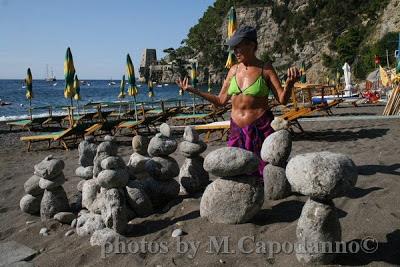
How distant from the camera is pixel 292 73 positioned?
3.41 metres

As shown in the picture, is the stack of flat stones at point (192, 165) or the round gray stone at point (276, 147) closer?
the round gray stone at point (276, 147)

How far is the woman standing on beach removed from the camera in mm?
3893

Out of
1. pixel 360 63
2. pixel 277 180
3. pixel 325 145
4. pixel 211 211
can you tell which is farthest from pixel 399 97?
pixel 360 63

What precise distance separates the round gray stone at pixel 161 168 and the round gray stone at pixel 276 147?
1.13m

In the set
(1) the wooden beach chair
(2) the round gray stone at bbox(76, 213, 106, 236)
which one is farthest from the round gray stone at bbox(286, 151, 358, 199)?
(1) the wooden beach chair

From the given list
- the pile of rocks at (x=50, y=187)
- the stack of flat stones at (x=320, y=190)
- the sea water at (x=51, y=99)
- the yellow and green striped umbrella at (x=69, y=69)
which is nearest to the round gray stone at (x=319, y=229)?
the stack of flat stones at (x=320, y=190)

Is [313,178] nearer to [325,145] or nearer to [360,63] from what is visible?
[325,145]

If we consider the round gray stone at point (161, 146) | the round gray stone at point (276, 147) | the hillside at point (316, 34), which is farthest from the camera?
the hillside at point (316, 34)

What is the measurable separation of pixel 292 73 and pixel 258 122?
0.83 meters

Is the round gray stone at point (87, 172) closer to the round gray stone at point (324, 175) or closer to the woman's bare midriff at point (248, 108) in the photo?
the woman's bare midriff at point (248, 108)

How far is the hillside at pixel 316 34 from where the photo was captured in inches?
1779

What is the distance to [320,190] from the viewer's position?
2.58 metres

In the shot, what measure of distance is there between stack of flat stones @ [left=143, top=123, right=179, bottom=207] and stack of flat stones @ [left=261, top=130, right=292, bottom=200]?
3.61 ft

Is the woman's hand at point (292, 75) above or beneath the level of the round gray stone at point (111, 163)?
above
